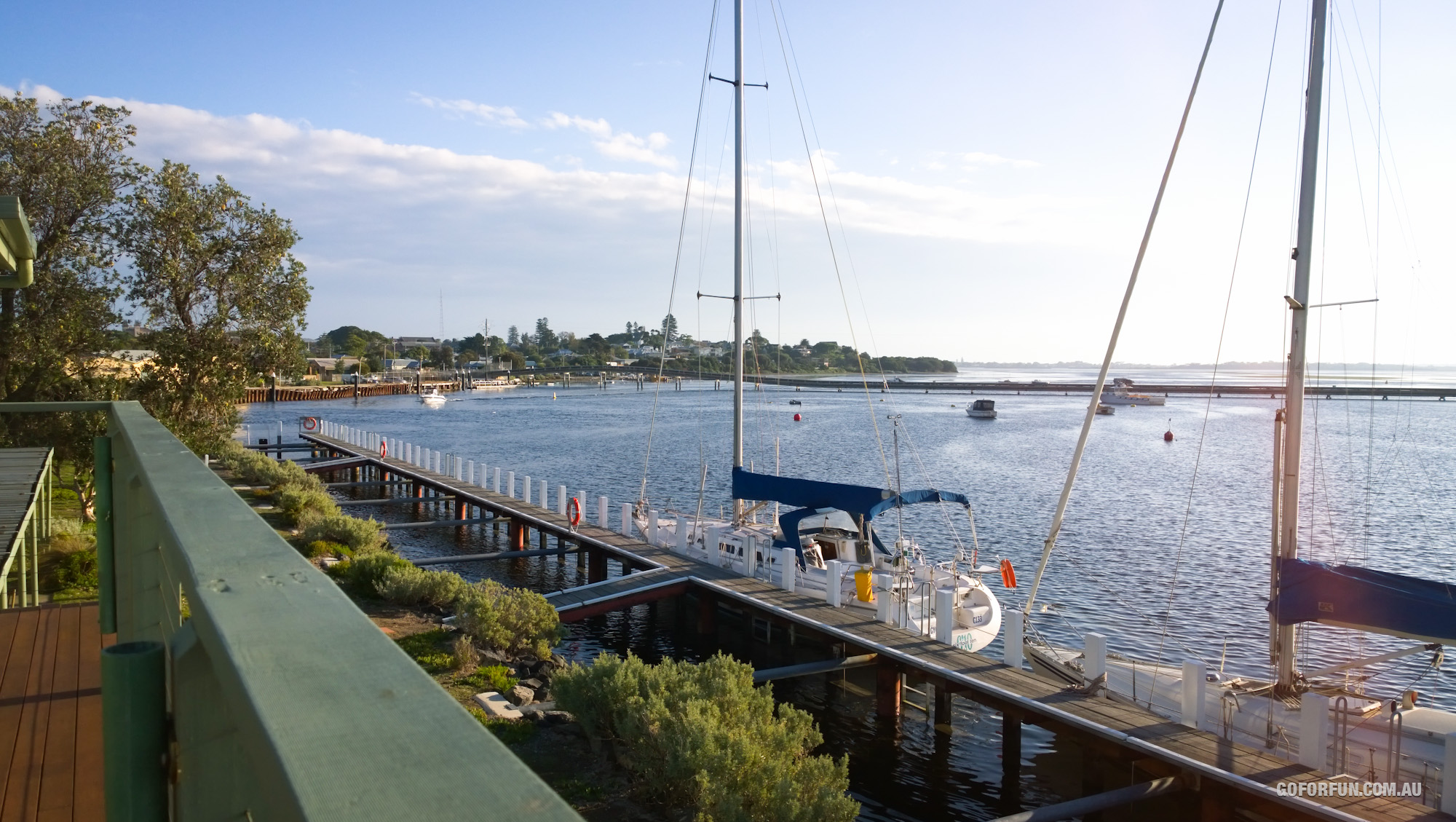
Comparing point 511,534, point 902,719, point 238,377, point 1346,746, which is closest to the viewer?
point 1346,746

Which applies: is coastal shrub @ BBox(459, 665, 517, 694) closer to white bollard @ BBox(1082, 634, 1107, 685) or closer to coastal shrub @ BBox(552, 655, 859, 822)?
coastal shrub @ BBox(552, 655, 859, 822)

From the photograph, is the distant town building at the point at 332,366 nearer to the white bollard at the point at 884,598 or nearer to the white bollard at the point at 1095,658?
the white bollard at the point at 884,598

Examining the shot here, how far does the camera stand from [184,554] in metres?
1.50

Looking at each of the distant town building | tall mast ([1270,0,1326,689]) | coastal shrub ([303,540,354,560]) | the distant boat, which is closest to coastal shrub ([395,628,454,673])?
coastal shrub ([303,540,354,560])

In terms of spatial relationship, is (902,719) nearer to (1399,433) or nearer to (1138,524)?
(1138,524)

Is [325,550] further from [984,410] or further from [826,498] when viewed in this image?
[984,410]

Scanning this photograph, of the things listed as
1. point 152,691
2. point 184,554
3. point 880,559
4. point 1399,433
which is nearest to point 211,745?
point 152,691

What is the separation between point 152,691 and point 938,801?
11.6 meters

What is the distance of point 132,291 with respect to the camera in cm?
1877

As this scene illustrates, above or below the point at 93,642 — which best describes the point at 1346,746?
below

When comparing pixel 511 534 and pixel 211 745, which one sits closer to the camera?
pixel 211 745

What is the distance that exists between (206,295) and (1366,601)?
68.5 ft

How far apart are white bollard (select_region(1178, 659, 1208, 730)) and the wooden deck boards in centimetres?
1010

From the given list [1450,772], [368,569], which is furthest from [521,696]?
[1450,772]
